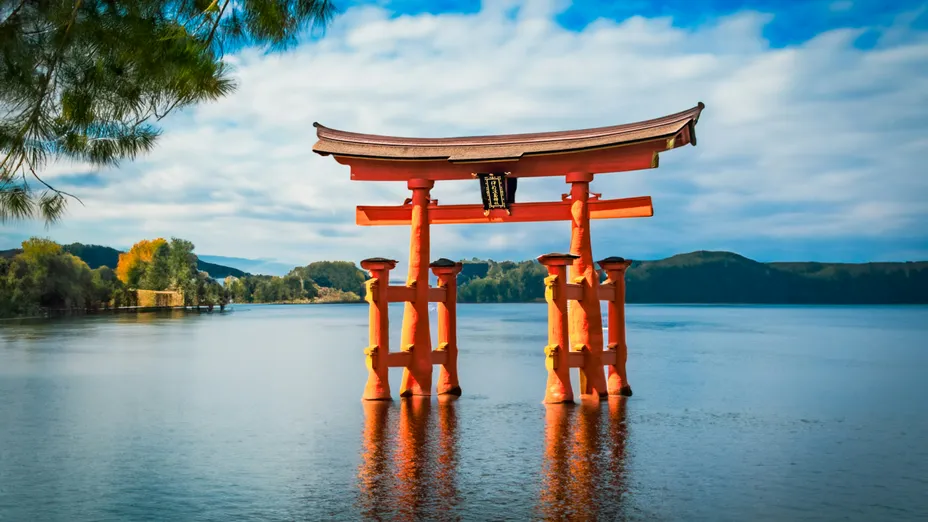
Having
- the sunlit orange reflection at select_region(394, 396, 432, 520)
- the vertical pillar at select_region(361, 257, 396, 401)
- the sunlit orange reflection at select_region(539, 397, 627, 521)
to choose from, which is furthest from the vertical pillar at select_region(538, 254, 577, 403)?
the vertical pillar at select_region(361, 257, 396, 401)

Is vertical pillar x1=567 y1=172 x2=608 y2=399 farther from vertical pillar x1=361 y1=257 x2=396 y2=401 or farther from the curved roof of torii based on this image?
vertical pillar x1=361 y1=257 x2=396 y2=401

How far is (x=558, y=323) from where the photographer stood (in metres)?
11.9

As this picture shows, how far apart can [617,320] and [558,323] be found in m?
1.51

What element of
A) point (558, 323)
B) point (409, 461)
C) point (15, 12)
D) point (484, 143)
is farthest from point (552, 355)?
point (15, 12)

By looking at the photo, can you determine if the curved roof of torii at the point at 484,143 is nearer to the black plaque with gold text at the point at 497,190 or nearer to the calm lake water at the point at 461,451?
the black plaque with gold text at the point at 497,190

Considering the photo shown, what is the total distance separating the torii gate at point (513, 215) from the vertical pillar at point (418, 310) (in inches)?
0.6

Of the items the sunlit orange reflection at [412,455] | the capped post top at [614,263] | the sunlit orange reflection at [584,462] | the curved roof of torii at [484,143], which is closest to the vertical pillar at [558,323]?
the sunlit orange reflection at [584,462]

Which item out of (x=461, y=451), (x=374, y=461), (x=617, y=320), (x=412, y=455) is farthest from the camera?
(x=617, y=320)

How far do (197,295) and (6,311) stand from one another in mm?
25370

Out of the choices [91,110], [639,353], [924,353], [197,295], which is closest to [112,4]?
[91,110]

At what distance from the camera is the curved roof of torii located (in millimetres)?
11945

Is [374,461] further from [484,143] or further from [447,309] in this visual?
[484,143]

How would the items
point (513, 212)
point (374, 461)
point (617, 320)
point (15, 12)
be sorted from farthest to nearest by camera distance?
point (513, 212), point (617, 320), point (374, 461), point (15, 12)

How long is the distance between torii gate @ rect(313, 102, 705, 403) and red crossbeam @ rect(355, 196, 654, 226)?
0.05 feet
